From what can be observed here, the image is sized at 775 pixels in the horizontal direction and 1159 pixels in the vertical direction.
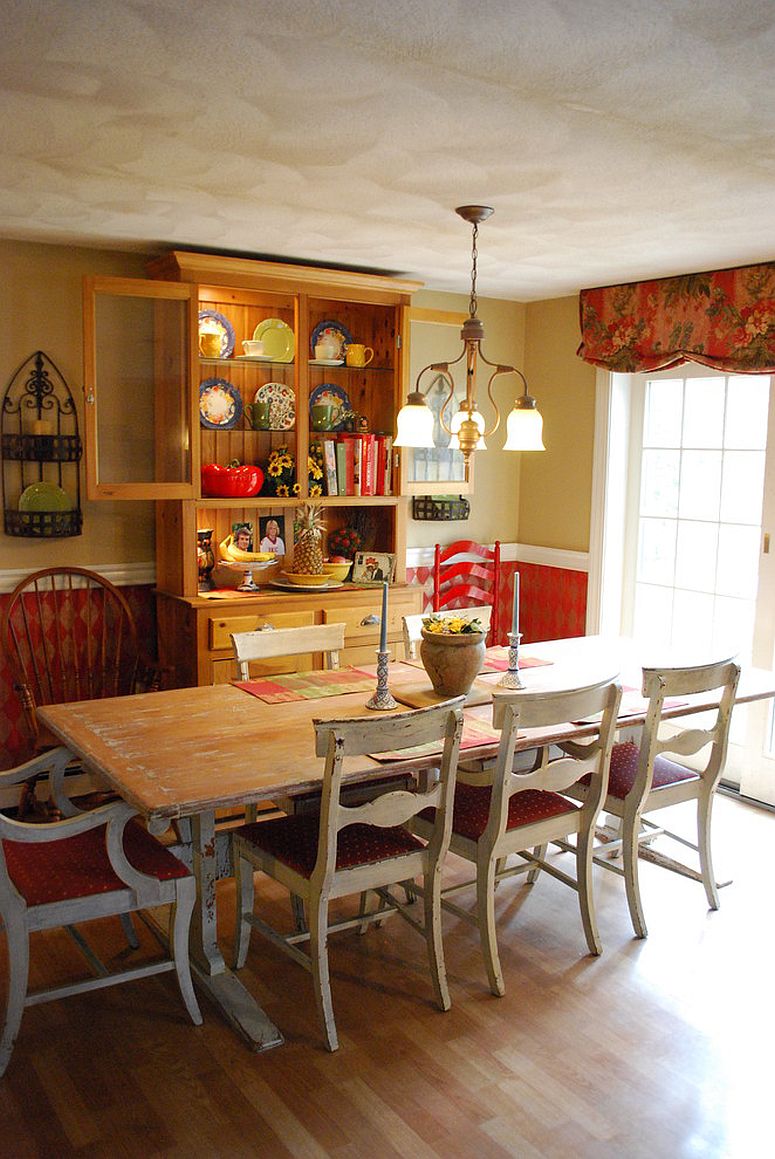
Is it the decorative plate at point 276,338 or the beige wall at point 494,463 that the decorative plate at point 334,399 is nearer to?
the decorative plate at point 276,338

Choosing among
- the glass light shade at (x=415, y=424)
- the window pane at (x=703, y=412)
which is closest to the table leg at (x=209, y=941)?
the glass light shade at (x=415, y=424)

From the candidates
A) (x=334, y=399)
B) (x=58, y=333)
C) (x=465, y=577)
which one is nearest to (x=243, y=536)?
(x=334, y=399)

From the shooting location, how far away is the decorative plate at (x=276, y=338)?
15.1 feet

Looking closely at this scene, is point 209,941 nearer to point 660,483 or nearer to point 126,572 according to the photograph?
point 126,572

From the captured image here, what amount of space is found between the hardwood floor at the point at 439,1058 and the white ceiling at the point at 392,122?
234cm

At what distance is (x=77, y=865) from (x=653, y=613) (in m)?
3.38

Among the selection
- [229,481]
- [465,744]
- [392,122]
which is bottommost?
[465,744]

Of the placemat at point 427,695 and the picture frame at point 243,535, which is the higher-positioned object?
the picture frame at point 243,535

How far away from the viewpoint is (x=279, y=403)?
466cm

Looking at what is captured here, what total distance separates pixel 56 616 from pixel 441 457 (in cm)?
195

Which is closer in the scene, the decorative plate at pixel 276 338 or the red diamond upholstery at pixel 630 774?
the red diamond upholstery at pixel 630 774

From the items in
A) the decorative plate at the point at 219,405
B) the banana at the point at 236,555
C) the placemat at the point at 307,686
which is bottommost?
the placemat at the point at 307,686

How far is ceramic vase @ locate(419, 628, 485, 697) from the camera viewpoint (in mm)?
3235

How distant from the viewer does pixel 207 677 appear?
4316mm
